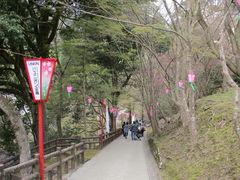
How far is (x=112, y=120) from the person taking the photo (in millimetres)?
25031

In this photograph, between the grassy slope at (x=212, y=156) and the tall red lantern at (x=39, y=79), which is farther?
the grassy slope at (x=212, y=156)

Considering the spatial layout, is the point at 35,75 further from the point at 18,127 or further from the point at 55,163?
the point at 18,127

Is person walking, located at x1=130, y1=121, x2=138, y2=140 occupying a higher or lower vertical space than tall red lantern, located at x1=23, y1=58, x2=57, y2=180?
lower

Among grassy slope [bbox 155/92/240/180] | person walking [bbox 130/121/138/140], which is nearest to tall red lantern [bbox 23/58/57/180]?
grassy slope [bbox 155/92/240/180]

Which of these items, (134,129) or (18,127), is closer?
(18,127)

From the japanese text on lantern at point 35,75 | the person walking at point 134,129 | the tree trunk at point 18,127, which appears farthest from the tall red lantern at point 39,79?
the person walking at point 134,129

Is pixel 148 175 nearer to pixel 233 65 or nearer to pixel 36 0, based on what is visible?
pixel 233 65

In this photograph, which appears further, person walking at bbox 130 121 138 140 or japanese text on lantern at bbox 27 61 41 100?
person walking at bbox 130 121 138 140

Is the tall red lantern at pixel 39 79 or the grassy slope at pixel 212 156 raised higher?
the tall red lantern at pixel 39 79

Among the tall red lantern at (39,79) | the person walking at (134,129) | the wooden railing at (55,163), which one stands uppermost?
the tall red lantern at (39,79)

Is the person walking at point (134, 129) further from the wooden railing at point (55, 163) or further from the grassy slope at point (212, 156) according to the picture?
the grassy slope at point (212, 156)

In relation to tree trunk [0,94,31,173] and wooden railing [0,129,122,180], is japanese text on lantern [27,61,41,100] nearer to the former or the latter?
wooden railing [0,129,122,180]

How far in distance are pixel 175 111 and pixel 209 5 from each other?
14.6m

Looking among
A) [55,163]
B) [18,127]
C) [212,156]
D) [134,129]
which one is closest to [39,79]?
[55,163]
